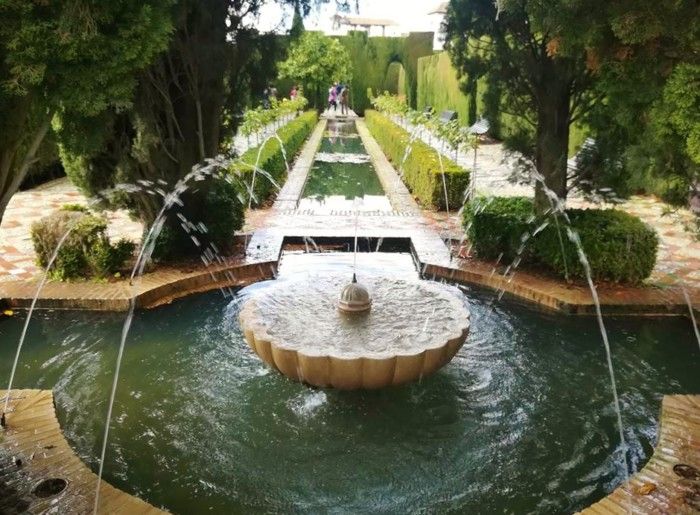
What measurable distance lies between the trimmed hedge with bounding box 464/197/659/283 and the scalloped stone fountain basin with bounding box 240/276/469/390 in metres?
2.05

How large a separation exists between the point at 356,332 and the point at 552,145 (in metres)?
3.69

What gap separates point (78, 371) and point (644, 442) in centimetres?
409

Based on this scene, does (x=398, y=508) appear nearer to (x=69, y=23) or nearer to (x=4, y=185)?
(x=4, y=185)

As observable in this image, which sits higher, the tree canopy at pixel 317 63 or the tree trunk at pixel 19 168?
the tree canopy at pixel 317 63

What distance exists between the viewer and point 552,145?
6.46m

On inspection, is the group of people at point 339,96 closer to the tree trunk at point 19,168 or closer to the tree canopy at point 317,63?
the tree canopy at point 317,63

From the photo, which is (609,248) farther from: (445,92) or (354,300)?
(445,92)

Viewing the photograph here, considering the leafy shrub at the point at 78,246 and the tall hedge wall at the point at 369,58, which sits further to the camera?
the tall hedge wall at the point at 369,58

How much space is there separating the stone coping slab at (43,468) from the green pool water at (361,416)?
15cm

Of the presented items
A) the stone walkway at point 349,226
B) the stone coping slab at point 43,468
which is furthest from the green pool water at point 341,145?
the stone coping slab at point 43,468

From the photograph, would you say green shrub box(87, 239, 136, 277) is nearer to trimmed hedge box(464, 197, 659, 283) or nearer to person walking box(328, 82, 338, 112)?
trimmed hedge box(464, 197, 659, 283)

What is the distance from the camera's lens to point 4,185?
2916 millimetres

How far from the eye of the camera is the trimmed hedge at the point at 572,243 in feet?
19.4

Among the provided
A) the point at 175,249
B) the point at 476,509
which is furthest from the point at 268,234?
the point at 476,509
